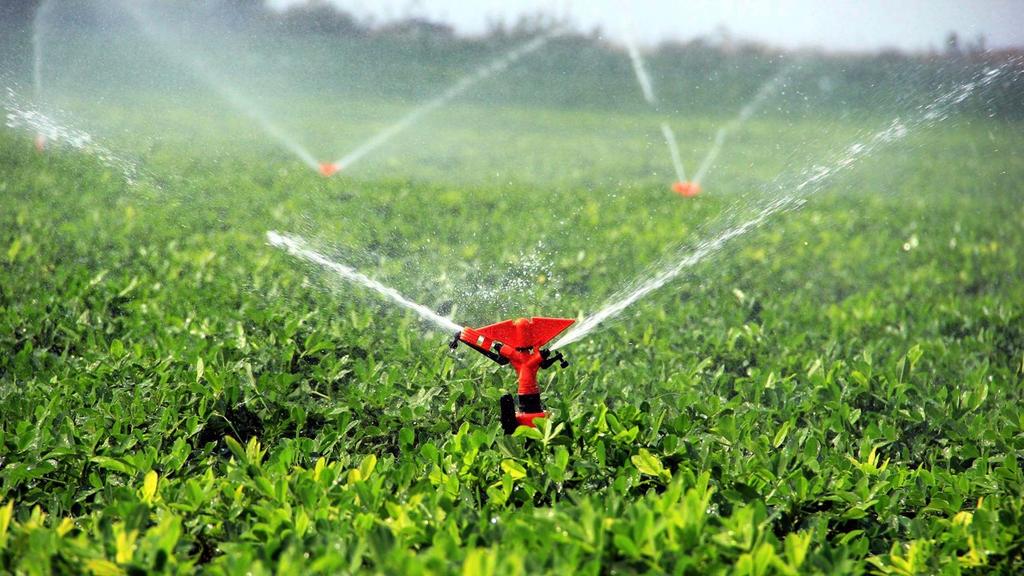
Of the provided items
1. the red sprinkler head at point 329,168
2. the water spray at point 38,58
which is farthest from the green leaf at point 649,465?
the water spray at point 38,58

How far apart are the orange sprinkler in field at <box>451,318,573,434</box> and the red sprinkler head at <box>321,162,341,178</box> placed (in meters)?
7.88

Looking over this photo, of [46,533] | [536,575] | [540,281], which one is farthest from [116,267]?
[536,575]

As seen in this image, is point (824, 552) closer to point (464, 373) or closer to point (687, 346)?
point (464, 373)

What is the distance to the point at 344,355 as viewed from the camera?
4.02 meters

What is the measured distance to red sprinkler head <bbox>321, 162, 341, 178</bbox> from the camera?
1086 centimetres

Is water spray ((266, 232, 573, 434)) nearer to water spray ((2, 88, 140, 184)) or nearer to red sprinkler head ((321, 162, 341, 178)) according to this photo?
red sprinkler head ((321, 162, 341, 178))

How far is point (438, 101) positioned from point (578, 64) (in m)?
6.27

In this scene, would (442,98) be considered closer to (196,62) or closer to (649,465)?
(196,62)

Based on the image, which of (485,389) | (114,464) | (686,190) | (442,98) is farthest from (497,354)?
(442,98)

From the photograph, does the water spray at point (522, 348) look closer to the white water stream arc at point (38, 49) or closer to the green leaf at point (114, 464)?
the green leaf at point (114, 464)

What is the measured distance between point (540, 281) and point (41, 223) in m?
3.56

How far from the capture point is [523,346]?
314 cm

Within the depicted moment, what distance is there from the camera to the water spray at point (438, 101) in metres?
13.0

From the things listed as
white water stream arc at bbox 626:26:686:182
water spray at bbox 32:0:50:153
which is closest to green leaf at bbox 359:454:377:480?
water spray at bbox 32:0:50:153
